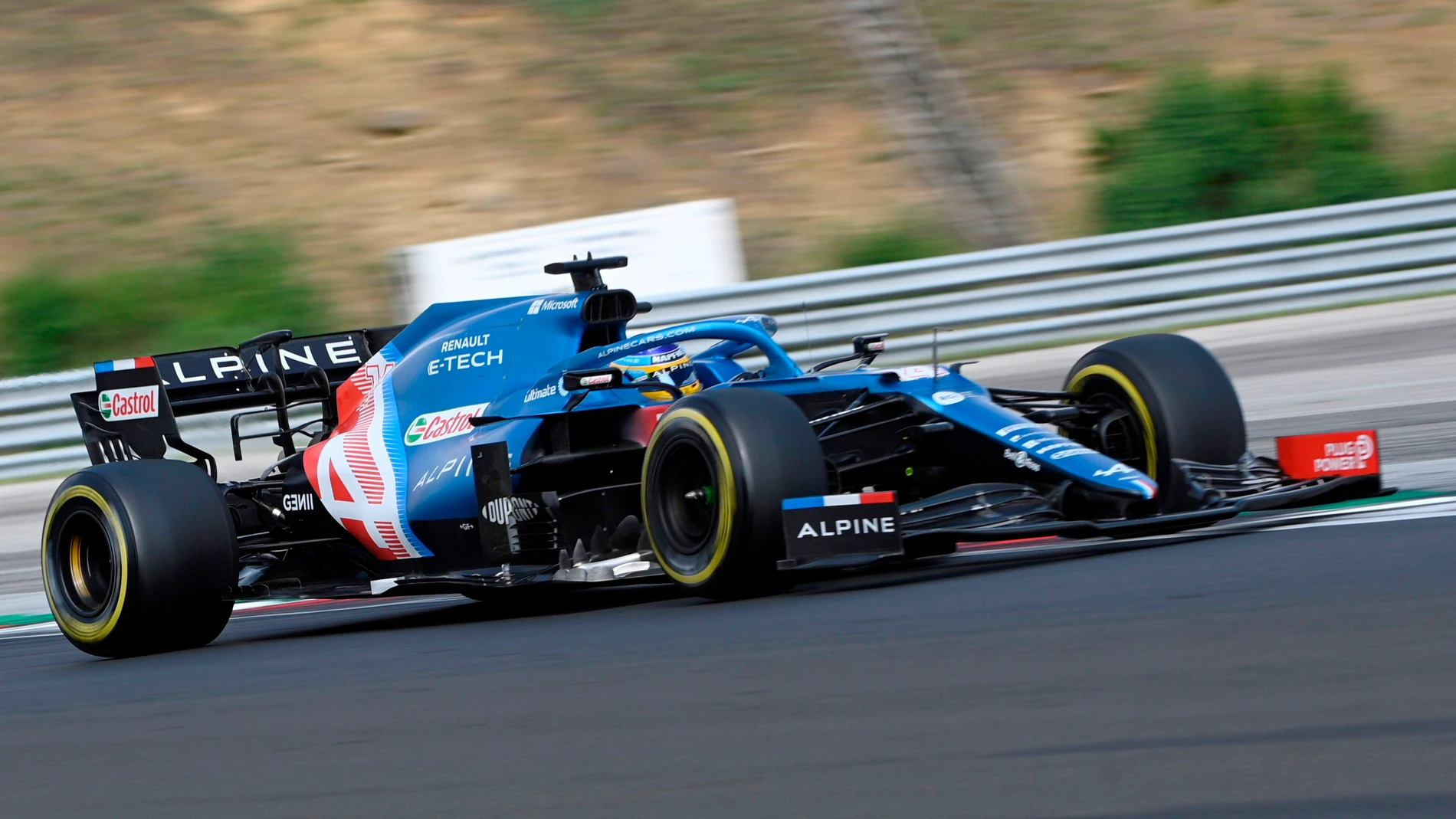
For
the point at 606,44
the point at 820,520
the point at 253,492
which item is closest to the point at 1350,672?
the point at 820,520

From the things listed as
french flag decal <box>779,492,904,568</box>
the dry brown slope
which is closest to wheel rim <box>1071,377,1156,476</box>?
french flag decal <box>779,492,904,568</box>

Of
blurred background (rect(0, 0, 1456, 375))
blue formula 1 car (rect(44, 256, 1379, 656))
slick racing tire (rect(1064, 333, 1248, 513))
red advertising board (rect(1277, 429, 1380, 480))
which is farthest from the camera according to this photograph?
blurred background (rect(0, 0, 1456, 375))

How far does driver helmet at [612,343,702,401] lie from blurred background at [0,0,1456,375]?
9.07m

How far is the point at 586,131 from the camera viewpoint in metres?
21.0

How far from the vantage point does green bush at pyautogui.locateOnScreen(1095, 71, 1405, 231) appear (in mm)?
17031

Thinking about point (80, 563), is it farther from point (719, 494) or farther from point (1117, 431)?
point (1117, 431)

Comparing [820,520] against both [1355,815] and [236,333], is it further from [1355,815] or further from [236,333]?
[236,333]

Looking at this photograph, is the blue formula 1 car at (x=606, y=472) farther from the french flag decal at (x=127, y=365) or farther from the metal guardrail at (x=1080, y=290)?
the metal guardrail at (x=1080, y=290)

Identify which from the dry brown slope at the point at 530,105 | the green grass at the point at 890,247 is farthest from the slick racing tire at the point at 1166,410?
the dry brown slope at the point at 530,105

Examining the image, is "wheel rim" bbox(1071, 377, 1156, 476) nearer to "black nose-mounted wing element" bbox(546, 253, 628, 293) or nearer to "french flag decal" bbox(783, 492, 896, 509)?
"french flag decal" bbox(783, 492, 896, 509)

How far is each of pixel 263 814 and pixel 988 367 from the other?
987 cm

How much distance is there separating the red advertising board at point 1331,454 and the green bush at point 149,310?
38.5 feet

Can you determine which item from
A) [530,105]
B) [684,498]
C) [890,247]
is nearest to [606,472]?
[684,498]

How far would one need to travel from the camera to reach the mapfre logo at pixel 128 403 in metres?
8.44
